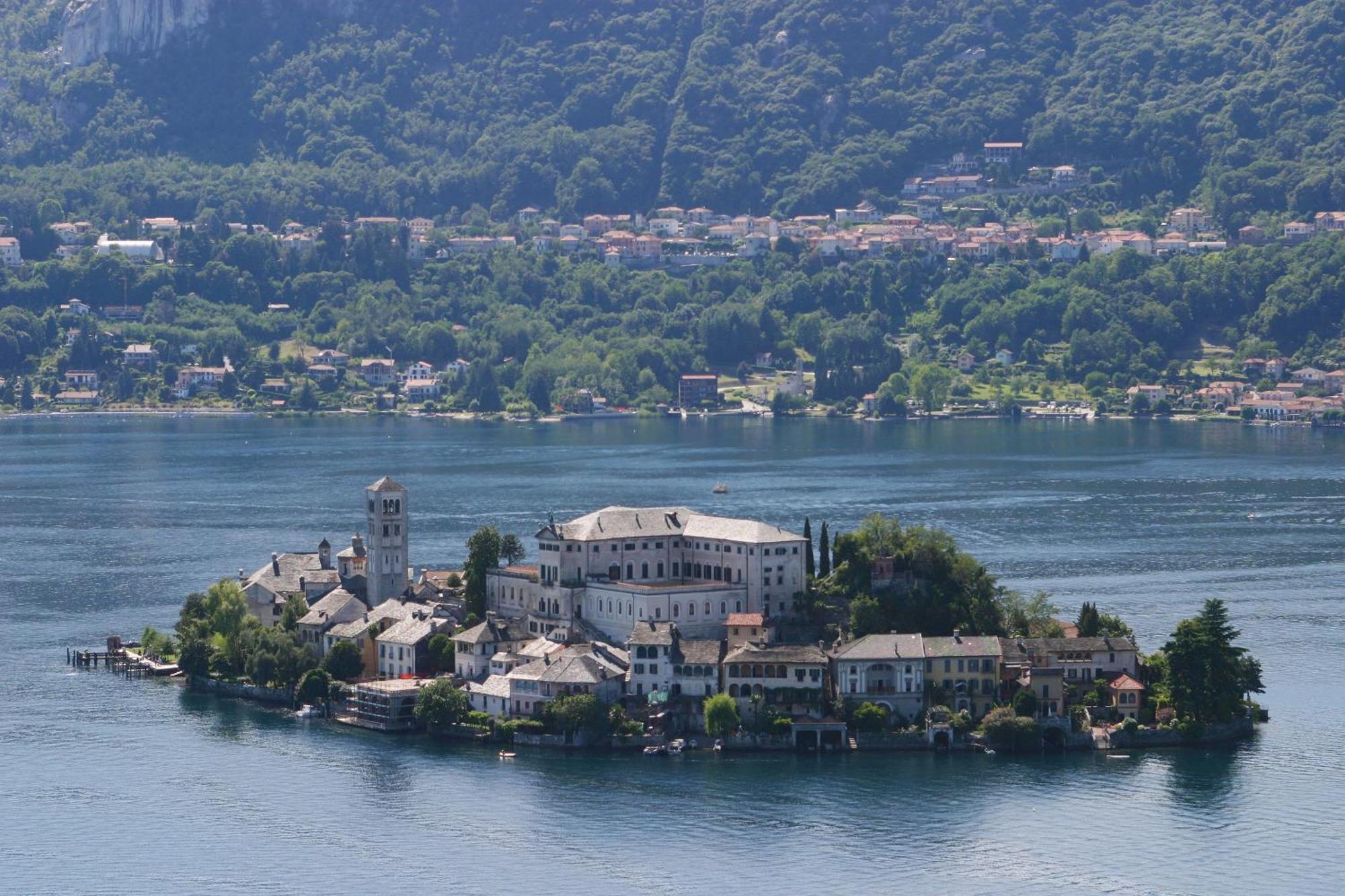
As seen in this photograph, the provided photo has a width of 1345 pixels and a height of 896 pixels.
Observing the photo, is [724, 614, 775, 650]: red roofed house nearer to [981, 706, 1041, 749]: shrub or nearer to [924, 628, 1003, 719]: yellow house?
[924, 628, 1003, 719]: yellow house

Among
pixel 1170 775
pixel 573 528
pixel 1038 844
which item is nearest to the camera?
pixel 1038 844

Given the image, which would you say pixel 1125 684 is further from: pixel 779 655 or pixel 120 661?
pixel 120 661

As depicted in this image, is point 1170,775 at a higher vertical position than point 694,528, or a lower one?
lower

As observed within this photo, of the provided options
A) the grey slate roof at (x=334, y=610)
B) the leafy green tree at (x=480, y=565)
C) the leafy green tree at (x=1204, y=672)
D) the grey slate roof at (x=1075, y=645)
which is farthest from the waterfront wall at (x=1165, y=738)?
the grey slate roof at (x=334, y=610)

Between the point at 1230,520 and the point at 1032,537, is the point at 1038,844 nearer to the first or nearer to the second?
the point at 1032,537

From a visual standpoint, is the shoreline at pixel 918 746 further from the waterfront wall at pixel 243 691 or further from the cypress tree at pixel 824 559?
the cypress tree at pixel 824 559

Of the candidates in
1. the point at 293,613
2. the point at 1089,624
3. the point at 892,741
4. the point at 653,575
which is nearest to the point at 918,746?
the point at 892,741

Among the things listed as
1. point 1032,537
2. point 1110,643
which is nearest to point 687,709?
Answer: point 1110,643
